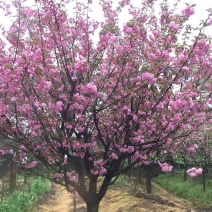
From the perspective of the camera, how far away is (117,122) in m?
7.42

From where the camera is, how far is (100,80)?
662cm

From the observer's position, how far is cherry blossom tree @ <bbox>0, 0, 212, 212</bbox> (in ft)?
20.7

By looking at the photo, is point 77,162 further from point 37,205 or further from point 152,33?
point 37,205

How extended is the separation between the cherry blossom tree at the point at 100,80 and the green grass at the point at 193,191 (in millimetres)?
11365

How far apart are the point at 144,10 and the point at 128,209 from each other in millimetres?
8352

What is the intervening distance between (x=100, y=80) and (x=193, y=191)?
15107 millimetres

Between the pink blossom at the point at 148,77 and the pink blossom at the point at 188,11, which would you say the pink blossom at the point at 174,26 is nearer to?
the pink blossom at the point at 188,11

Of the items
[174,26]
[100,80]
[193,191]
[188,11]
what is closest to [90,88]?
[100,80]

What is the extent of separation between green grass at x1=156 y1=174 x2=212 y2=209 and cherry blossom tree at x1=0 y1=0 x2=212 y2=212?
37.3 ft

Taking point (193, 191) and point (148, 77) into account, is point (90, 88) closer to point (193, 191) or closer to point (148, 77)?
point (148, 77)

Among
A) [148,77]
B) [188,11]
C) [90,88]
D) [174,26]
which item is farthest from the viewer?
[174,26]

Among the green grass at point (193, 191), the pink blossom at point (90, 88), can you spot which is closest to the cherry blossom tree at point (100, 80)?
the pink blossom at point (90, 88)

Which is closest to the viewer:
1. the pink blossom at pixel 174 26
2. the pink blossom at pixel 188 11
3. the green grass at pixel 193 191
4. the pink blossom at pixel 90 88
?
the pink blossom at pixel 90 88

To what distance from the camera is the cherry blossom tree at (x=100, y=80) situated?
632 cm
